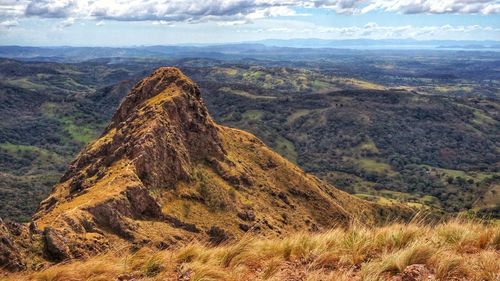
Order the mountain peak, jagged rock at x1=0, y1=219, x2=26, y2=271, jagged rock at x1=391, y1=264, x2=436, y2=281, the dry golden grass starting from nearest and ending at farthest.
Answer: jagged rock at x1=391, y1=264, x2=436, y2=281
the dry golden grass
jagged rock at x1=0, y1=219, x2=26, y2=271
the mountain peak

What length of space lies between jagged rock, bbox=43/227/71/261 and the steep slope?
1028cm

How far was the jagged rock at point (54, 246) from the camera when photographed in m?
19.6

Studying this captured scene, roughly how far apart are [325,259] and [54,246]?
43.1ft

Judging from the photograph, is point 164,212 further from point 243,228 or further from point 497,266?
point 497,266

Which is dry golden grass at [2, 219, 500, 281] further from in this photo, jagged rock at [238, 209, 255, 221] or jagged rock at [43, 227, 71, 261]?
jagged rock at [238, 209, 255, 221]

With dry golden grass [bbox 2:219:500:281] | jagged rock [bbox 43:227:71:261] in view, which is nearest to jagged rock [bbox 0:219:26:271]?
jagged rock [bbox 43:227:71:261]

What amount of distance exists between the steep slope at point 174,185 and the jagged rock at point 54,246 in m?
10.3

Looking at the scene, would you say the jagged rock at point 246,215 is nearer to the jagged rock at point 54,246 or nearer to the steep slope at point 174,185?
the steep slope at point 174,185

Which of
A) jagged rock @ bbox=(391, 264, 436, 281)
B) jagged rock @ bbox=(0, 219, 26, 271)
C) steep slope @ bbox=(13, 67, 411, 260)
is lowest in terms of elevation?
steep slope @ bbox=(13, 67, 411, 260)

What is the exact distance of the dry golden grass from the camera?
35.6ft

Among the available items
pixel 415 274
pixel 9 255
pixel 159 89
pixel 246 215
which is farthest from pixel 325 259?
pixel 159 89

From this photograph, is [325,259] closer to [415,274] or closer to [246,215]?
[415,274]

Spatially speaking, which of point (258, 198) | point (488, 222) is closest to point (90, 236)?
point (488, 222)

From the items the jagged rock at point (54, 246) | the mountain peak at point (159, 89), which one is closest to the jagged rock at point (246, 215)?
the mountain peak at point (159, 89)
